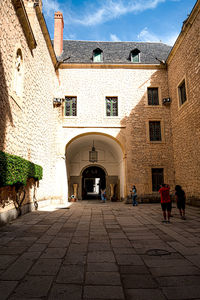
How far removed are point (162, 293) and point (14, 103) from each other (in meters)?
7.17

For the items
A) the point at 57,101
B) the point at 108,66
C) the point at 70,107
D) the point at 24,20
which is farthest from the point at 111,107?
the point at 24,20

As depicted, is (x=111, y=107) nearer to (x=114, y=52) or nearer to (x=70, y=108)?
(x=70, y=108)

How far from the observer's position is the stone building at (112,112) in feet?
34.8

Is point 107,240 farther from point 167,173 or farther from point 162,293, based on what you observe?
point 167,173

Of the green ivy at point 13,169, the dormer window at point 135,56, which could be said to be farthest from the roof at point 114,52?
the green ivy at point 13,169

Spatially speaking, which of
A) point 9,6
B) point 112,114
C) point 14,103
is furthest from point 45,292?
point 112,114

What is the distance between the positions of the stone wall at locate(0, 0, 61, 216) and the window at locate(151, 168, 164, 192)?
6.48m

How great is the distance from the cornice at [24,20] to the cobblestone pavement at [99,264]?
7.68 meters

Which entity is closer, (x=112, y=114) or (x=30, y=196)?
(x=30, y=196)

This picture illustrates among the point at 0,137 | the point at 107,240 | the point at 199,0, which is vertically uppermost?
the point at 199,0

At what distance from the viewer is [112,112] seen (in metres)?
14.8

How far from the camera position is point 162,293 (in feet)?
7.40

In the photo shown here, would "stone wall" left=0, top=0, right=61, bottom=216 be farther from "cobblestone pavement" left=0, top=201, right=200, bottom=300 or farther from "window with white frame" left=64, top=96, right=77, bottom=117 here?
"cobblestone pavement" left=0, top=201, right=200, bottom=300

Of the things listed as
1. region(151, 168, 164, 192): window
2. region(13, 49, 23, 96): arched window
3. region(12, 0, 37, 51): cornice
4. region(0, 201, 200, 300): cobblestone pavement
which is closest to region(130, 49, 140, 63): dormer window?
region(151, 168, 164, 192): window
